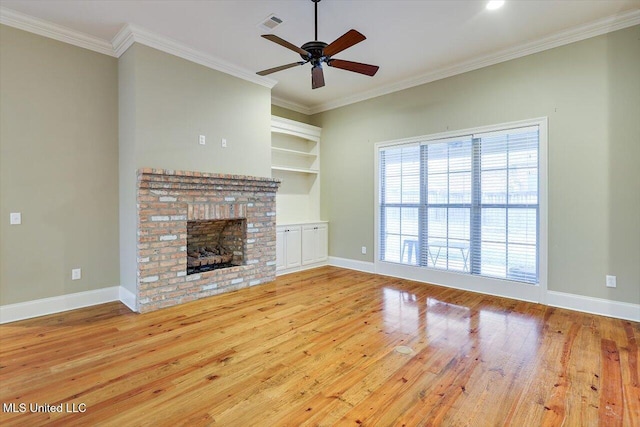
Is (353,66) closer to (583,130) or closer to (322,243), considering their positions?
(583,130)

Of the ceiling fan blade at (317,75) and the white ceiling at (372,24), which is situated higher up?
the white ceiling at (372,24)

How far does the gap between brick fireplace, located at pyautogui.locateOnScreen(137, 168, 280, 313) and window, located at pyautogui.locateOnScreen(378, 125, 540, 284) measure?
2.01 metres

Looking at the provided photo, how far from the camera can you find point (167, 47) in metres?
3.75

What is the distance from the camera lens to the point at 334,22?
3340mm

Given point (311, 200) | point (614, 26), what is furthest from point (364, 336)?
point (614, 26)

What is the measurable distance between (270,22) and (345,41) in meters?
1.19

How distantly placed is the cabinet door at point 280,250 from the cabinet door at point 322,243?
2.68 ft

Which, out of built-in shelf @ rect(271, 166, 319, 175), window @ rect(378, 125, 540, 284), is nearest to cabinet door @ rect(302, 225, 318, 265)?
built-in shelf @ rect(271, 166, 319, 175)

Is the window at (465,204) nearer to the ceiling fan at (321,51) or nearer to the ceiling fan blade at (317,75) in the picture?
the ceiling fan at (321,51)

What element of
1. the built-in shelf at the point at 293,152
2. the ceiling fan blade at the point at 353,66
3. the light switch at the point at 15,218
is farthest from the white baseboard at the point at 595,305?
the light switch at the point at 15,218

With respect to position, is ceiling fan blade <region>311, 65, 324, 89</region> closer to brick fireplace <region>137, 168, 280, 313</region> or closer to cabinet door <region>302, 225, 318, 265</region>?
brick fireplace <region>137, 168, 280, 313</region>

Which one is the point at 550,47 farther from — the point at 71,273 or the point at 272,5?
the point at 71,273

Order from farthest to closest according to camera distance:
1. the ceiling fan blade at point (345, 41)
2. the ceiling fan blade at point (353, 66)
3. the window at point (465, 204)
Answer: the window at point (465, 204)
the ceiling fan blade at point (353, 66)
the ceiling fan blade at point (345, 41)

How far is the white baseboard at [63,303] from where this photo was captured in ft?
10.7
